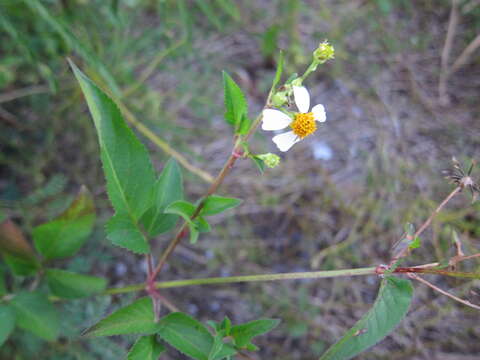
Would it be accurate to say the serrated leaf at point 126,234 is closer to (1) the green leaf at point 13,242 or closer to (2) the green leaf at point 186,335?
(2) the green leaf at point 186,335

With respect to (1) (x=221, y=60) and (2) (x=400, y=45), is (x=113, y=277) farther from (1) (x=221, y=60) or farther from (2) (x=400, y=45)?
(2) (x=400, y=45)

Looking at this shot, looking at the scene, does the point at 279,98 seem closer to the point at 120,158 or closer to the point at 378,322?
the point at 120,158

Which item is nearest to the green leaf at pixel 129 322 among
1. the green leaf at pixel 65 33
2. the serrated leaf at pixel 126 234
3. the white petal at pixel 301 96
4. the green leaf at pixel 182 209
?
the serrated leaf at pixel 126 234

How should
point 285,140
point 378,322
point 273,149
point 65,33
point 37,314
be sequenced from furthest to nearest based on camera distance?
point 273,149 < point 65,33 < point 37,314 < point 285,140 < point 378,322

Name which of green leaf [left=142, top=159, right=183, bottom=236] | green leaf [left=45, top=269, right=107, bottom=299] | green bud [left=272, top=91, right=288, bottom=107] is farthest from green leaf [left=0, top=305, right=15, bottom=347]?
green bud [left=272, top=91, right=288, bottom=107]

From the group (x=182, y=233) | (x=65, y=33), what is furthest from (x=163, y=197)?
(x=65, y=33)

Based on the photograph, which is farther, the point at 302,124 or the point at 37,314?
the point at 37,314

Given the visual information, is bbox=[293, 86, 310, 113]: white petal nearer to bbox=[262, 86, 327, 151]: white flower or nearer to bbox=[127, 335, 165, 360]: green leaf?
bbox=[262, 86, 327, 151]: white flower
